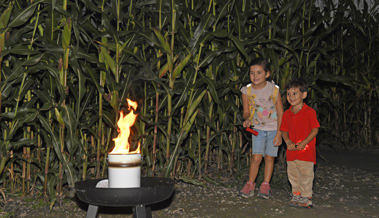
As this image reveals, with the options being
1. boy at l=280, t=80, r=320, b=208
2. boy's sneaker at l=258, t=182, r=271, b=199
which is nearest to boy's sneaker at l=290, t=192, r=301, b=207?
boy at l=280, t=80, r=320, b=208

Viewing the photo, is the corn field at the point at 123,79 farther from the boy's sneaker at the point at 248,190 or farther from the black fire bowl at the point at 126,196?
the black fire bowl at the point at 126,196

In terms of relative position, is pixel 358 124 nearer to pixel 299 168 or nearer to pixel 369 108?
pixel 369 108

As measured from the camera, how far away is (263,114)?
14.2ft

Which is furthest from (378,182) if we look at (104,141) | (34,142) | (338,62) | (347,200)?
(34,142)

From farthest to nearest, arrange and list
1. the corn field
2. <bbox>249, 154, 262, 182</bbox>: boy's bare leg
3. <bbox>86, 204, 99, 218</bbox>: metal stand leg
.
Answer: <bbox>249, 154, 262, 182</bbox>: boy's bare leg
the corn field
<bbox>86, 204, 99, 218</bbox>: metal stand leg

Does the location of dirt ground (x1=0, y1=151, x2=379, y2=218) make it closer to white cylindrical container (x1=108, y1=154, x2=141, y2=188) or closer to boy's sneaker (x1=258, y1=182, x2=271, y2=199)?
boy's sneaker (x1=258, y1=182, x2=271, y2=199)

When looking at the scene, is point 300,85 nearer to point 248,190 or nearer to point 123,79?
point 248,190

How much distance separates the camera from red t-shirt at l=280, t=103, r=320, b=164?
157 inches

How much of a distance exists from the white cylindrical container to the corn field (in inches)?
50.9

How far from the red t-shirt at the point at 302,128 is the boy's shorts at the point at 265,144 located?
0.23 metres

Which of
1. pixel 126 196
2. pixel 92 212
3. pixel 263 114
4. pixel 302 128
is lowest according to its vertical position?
pixel 92 212

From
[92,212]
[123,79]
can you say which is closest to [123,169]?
[92,212]

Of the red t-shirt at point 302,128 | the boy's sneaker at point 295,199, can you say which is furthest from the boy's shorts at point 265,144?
the boy's sneaker at point 295,199

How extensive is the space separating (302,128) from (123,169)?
2.14 metres
